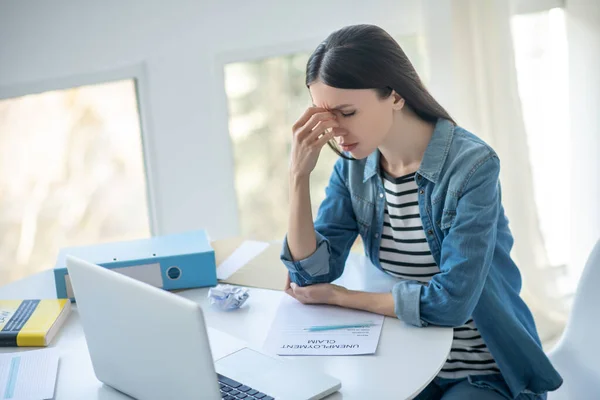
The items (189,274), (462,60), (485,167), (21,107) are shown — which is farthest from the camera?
(21,107)

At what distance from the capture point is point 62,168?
288 centimetres

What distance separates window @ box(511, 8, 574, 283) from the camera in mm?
2596

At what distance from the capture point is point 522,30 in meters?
2.60

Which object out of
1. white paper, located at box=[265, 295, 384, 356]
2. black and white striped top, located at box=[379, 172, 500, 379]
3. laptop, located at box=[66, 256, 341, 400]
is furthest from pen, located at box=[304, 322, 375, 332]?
black and white striped top, located at box=[379, 172, 500, 379]

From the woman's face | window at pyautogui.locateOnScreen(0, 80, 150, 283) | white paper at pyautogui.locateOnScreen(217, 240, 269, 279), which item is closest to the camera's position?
the woman's face

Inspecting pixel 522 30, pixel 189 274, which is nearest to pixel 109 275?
pixel 189 274

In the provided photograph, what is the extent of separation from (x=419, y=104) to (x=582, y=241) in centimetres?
140

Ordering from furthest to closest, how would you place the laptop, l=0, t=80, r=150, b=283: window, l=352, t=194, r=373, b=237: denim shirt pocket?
l=0, t=80, r=150, b=283: window
l=352, t=194, r=373, b=237: denim shirt pocket
the laptop

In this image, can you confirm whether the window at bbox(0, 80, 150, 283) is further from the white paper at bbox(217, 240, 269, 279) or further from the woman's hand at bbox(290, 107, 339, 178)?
the woman's hand at bbox(290, 107, 339, 178)

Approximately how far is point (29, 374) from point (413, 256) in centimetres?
78

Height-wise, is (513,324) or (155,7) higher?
(155,7)

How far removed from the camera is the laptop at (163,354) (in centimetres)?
101

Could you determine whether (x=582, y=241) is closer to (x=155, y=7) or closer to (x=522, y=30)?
(x=522, y=30)

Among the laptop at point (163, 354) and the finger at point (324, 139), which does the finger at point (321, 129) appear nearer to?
the finger at point (324, 139)
